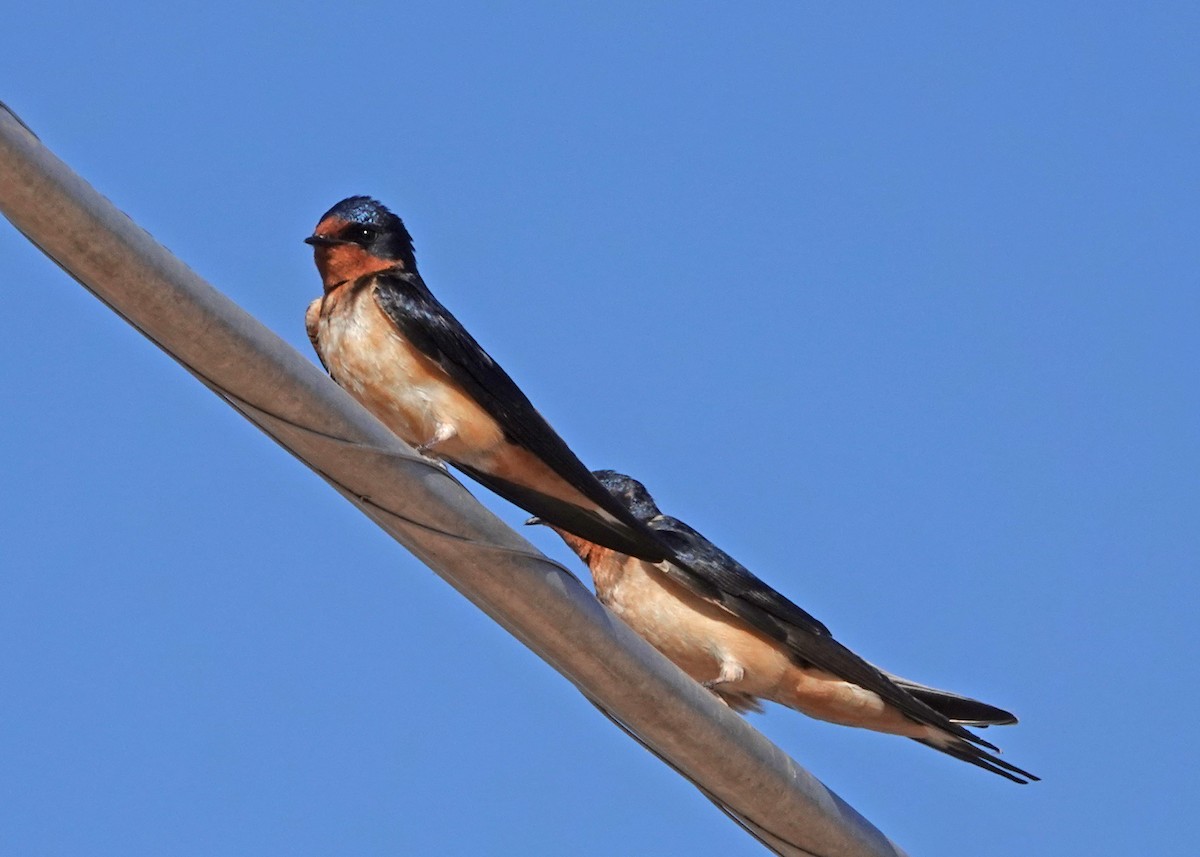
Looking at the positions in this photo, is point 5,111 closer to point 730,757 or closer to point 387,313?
point 730,757

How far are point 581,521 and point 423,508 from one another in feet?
4.60

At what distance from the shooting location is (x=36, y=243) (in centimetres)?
250

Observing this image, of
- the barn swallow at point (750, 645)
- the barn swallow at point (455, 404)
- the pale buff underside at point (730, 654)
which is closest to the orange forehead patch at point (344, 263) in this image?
the barn swallow at point (455, 404)

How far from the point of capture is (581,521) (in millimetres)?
4324

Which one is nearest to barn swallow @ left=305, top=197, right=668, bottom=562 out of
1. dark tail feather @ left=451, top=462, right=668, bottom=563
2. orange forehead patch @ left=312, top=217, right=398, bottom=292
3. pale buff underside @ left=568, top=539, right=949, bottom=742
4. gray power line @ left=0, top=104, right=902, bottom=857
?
dark tail feather @ left=451, top=462, right=668, bottom=563

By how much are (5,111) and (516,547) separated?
3.57 ft

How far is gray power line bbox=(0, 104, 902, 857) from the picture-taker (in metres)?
2.47

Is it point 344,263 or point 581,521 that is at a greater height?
point 344,263

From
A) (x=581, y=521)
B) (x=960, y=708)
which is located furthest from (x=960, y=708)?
(x=581, y=521)

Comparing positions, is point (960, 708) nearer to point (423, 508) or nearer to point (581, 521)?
point (581, 521)

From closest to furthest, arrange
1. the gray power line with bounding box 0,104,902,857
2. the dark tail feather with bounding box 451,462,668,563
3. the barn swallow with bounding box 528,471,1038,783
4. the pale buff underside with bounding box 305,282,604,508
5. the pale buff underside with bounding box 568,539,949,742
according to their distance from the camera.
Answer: the gray power line with bounding box 0,104,902,857, the dark tail feather with bounding box 451,462,668,563, the pale buff underside with bounding box 305,282,604,508, the barn swallow with bounding box 528,471,1038,783, the pale buff underside with bounding box 568,539,949,742

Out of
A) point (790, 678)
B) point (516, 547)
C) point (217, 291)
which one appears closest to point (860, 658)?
point (790, 678)

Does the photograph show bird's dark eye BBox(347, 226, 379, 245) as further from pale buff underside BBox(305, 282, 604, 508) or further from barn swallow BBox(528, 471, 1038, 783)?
barn swallow BBox(528, 471, 1038, 783)

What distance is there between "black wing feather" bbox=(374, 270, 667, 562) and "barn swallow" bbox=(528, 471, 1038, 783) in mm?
934
